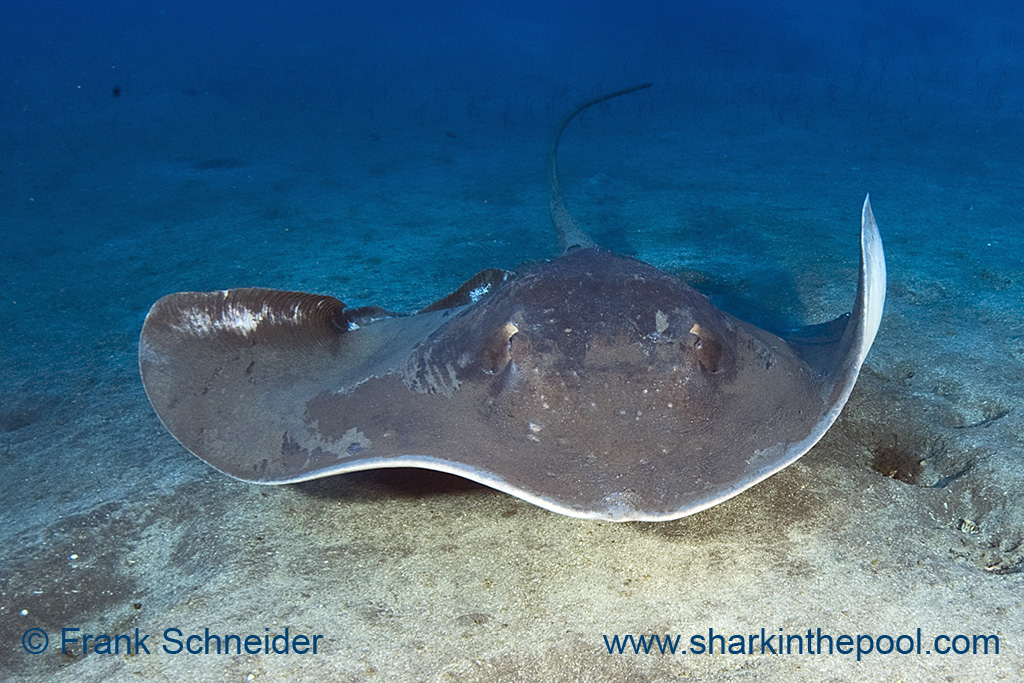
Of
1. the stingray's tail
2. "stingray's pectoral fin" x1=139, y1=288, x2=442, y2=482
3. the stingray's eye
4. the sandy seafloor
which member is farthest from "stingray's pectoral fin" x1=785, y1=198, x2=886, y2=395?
"stingray's pectoral fin" x1=139, y1=288, x2=442, y2=482

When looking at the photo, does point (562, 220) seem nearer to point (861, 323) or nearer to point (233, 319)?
point (233, 319)

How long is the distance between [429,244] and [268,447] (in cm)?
485

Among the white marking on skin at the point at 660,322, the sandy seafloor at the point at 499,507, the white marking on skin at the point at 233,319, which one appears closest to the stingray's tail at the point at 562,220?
the sandy seafloor at the point at 499,507

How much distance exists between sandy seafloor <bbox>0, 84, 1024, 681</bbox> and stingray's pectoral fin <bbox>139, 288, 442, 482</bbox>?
18.1 inches

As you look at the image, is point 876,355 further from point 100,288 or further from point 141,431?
point 100,288

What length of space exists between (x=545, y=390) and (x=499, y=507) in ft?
2.53

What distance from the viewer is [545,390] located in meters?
2.43

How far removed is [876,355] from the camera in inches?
169

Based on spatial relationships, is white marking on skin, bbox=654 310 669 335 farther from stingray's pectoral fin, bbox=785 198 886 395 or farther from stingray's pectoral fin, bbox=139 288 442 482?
stingray's pectoral fin, bbox=139 288 442 482

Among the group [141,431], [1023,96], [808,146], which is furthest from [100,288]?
[1023,96]

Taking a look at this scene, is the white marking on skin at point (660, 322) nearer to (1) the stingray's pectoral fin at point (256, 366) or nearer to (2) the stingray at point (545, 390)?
(2) the stingray at point (545, 390)

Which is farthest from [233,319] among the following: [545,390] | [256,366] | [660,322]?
[660,322]

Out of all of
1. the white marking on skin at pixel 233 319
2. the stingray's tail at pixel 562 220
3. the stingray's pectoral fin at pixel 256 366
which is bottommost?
the stingray's pectoral fin at pixel 256 366

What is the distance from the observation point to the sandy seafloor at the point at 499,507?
7.61 feet
